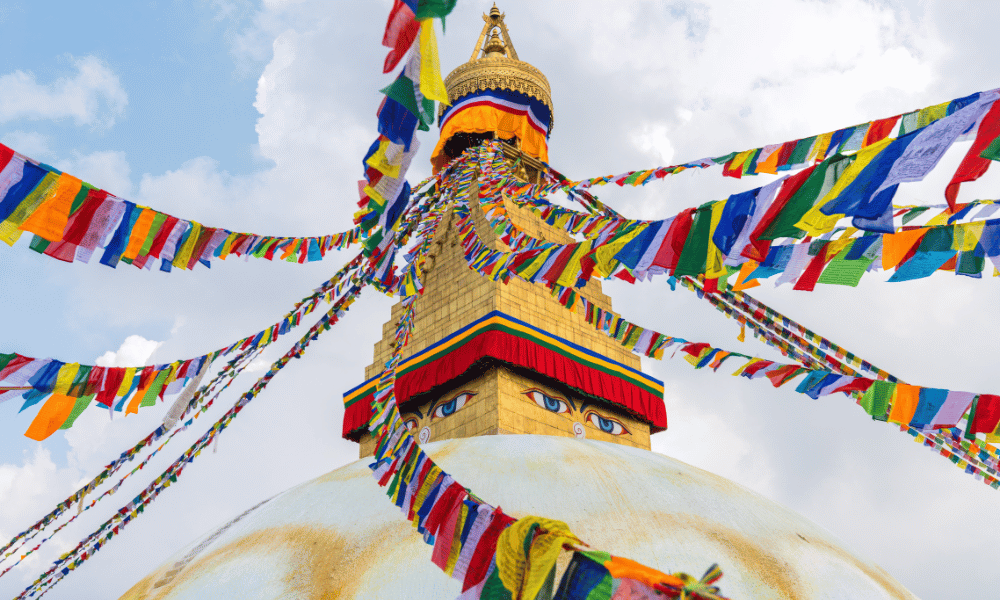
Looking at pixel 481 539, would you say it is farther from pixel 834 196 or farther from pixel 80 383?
pixel 80 383

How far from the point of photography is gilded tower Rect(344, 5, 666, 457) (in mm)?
6867

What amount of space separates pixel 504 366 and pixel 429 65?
496cm

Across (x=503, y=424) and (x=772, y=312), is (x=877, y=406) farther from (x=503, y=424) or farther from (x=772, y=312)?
(x=503, y=424)

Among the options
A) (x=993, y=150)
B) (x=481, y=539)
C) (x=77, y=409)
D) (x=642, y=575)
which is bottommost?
(x=642, y=575)

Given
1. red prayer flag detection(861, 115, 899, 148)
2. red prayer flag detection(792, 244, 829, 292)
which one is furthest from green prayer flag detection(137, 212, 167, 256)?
red prayer flag detection(861, 115, 899, 148)

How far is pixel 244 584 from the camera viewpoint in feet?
13.3

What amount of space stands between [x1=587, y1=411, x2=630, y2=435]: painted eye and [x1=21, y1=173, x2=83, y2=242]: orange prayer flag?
17.4 feet

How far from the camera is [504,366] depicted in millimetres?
6922

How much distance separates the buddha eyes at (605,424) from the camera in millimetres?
7270

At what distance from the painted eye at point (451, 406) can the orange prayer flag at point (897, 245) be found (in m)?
4.67

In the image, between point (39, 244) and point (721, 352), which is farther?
point (721, 352)

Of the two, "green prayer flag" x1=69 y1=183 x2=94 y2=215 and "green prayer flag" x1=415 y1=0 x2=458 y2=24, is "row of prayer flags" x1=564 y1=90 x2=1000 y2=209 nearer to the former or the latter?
"green prayer flag" x1=415 y1=0 x2=458 y2=24

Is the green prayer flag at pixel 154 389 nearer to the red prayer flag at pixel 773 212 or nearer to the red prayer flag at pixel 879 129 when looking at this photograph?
the red prayer flag at pixel 773 212

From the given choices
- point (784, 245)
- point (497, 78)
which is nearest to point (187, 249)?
point (784, 245)
